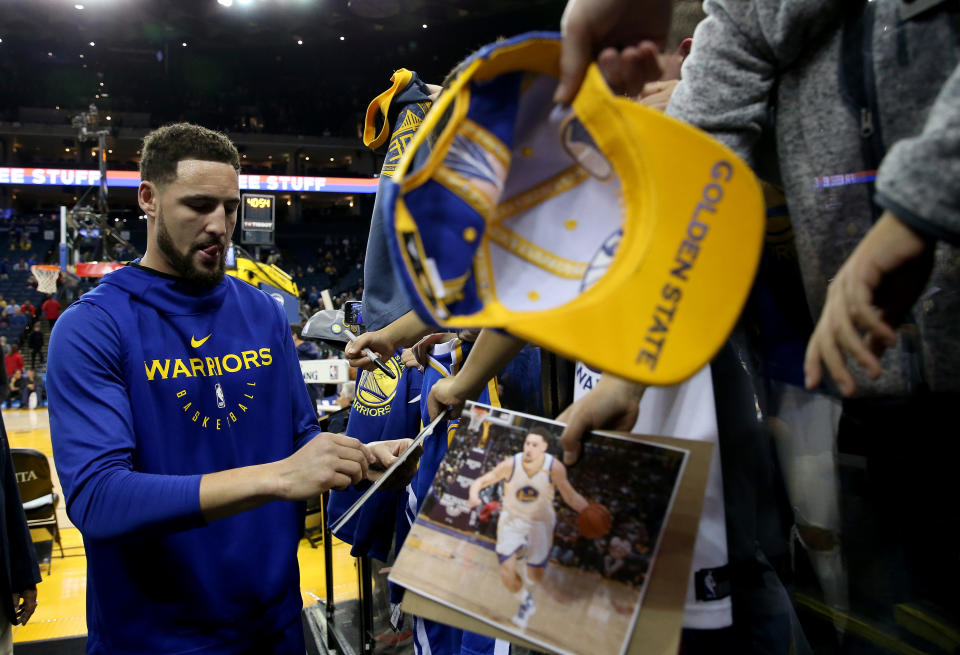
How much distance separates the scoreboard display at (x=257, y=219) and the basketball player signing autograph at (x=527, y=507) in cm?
740

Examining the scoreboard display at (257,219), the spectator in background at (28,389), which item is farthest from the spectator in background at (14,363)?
the scoreboard display at (257,219)

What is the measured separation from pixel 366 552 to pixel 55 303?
49.6 feet

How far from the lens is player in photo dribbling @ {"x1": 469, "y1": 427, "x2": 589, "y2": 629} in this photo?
23.8 inches

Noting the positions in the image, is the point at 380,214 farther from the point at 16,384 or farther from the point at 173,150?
the point at 16,384

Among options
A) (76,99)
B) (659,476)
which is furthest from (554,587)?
(76,99)

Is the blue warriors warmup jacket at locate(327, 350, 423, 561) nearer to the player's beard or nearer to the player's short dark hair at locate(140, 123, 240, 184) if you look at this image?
the player's beard

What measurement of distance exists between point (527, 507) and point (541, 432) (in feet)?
0.26

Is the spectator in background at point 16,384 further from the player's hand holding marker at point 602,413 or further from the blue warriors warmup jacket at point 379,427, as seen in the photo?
the player's hand holding marker at point 602,413

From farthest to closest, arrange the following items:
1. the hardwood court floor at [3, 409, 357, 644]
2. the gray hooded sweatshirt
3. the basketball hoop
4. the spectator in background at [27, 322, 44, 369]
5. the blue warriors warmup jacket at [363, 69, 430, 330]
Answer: the spectator in background at [27, 322, 44, 369] → the basketball hoop → the hardwood court floor at [3, 409, 357, 644] → the blue warriors warmup jacket at [363, 69, 430, 330] → the gray hooded sweatshirt

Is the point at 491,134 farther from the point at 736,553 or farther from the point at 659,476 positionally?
the point at 736,553

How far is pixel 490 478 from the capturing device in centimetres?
67

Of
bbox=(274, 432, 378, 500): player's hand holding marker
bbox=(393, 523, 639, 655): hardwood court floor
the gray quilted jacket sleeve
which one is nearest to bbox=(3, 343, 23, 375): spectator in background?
bbox=(274, 432, 378, 500): player's hand holding marker

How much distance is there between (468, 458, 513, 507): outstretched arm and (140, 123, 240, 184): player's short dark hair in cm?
111

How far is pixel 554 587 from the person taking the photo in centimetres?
59
